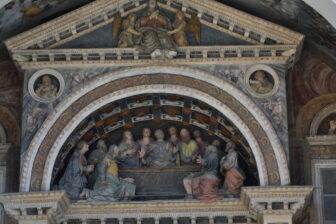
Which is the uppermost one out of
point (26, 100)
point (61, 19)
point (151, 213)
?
point (61, 19)

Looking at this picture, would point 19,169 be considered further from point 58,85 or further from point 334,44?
point 334,44

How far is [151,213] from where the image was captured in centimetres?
2228

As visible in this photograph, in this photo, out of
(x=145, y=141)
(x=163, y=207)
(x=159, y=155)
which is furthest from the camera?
(x=145, y=141)

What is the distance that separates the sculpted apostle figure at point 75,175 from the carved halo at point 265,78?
304 centimetres

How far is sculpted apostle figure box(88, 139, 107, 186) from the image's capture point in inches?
900

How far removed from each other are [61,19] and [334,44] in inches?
189

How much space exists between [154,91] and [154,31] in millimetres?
1104

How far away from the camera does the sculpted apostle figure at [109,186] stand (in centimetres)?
2241

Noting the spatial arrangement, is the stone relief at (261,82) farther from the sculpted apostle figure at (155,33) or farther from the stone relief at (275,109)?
the sculpted apostle figure at (155,33)

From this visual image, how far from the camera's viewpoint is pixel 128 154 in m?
23.0

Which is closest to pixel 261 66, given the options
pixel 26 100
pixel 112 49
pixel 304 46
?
pixel 304 46

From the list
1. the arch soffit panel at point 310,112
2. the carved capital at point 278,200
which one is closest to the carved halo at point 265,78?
the arch soffit panel at point 310,112

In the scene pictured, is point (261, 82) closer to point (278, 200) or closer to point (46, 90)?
point (278, 200)

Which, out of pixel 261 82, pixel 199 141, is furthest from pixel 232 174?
pixel 261 82
